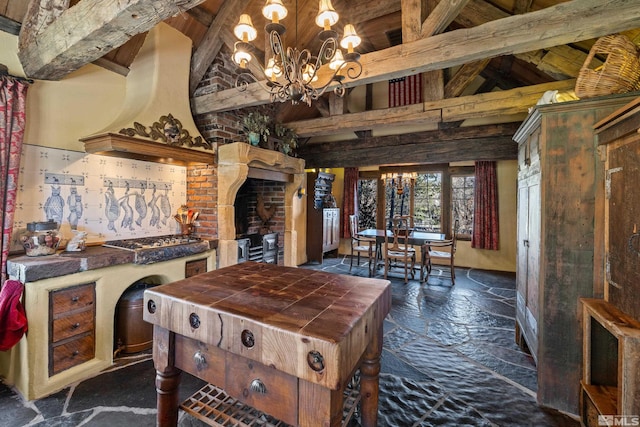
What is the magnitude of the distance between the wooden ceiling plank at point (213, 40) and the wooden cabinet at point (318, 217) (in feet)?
9.72

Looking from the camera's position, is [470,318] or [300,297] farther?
[470,318]

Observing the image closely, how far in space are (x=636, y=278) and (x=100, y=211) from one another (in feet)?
13.1

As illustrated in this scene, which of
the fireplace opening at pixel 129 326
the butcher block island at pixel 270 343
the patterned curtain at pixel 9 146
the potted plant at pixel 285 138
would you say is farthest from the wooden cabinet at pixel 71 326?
the potted plant at pixel 285 138

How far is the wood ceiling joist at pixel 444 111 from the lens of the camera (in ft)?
10.6

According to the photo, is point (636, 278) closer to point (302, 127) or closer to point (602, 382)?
point (602, 382)

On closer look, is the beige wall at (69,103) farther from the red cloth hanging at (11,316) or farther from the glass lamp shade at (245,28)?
the glass lamp shade at (245,28)

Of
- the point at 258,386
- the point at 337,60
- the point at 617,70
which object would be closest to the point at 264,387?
the point at 258,386

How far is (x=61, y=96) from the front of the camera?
2438 millimetres

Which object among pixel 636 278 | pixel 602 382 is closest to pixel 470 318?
pixel 602 382

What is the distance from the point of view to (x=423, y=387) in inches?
79.3

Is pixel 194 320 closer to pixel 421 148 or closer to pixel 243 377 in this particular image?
pixel 243 377

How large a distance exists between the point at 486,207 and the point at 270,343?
5.71 metres

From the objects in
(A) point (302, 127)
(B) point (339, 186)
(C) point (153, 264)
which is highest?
(A) point (302, 127)

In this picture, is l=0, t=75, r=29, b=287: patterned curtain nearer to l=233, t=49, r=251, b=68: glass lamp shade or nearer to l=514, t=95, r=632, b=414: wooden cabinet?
l=233, t=49, r=251, b=68: glass lamp shade
